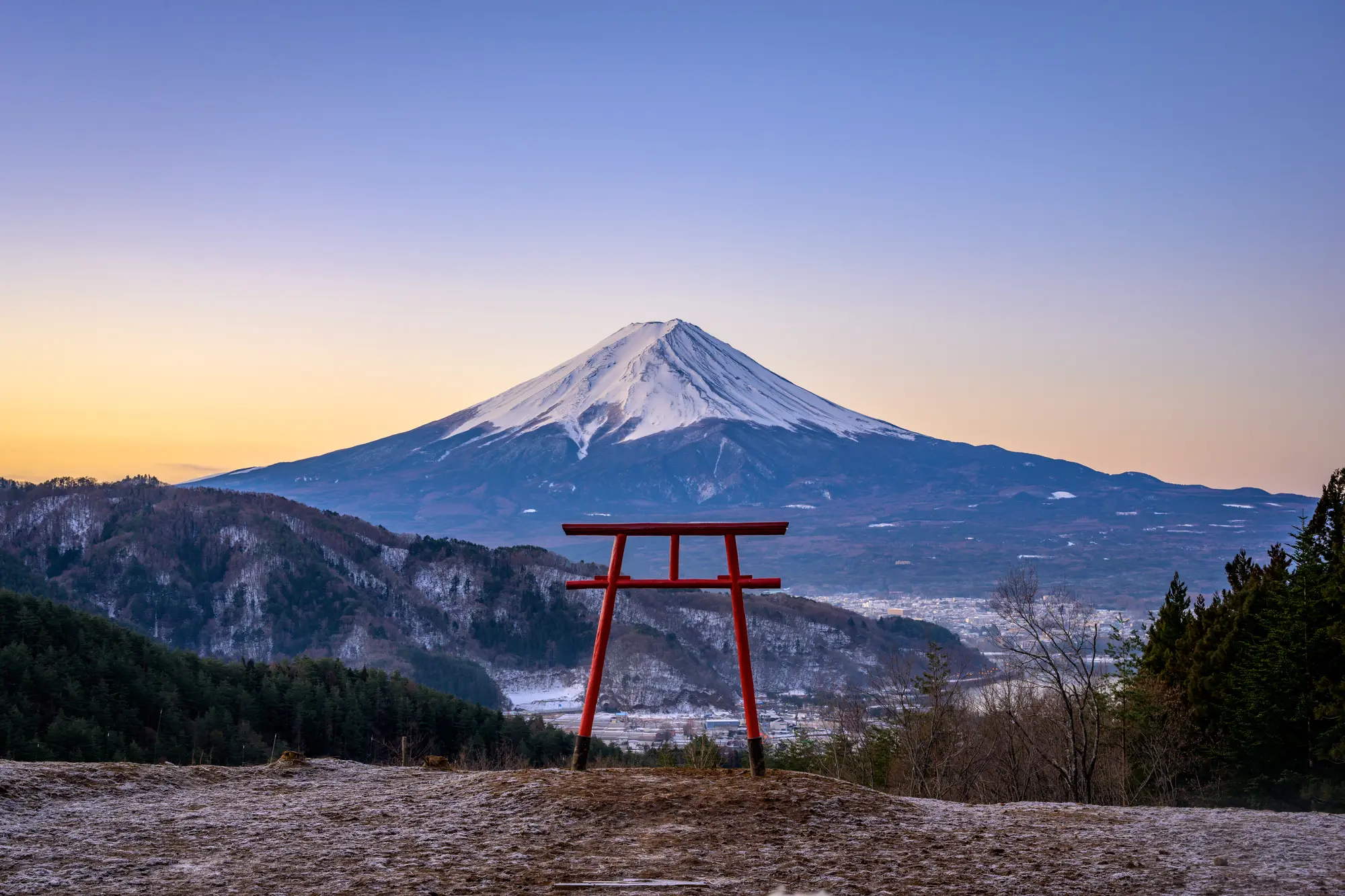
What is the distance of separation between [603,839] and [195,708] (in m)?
43.9

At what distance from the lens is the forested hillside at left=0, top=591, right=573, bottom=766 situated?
1487 inches

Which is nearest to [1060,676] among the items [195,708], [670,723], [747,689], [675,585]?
[675,585]

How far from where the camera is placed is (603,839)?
24.6 ft

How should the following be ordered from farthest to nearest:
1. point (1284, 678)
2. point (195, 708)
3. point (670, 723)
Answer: point (670, 723), point (195, 708), point (1284, 678)

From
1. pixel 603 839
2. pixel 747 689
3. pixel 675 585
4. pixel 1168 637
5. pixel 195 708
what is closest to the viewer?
pixel 603 839

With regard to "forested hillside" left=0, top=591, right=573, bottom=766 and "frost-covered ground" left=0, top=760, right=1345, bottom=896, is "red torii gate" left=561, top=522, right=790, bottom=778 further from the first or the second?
"forested hillside" left=0, top=591, right=573, bottom=766

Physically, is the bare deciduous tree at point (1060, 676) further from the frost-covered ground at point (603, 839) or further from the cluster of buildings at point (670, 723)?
the cluster of buildings at point (670, 723)

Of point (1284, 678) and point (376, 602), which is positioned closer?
point (1284, 678)

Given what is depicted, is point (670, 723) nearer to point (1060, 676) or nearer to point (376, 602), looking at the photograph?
point (376, 602)

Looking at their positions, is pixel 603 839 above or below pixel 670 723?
above

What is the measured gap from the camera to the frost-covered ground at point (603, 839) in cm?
671

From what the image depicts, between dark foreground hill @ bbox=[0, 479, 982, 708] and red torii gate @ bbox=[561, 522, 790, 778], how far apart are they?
114716 millimetres

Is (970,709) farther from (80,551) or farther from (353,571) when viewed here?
(80,551)

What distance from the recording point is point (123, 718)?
40812mm
